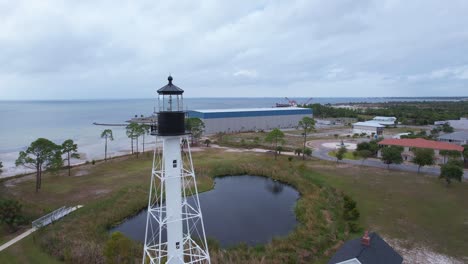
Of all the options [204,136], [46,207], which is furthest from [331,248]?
[204,136]

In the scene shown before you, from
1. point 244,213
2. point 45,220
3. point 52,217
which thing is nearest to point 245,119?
point 244,213

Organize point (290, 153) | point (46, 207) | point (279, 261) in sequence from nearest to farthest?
point (279, 261) → point (46, 207) → point (290, 153)

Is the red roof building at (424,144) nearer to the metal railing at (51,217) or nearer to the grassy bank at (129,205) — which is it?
the grassy bank at (129,205)

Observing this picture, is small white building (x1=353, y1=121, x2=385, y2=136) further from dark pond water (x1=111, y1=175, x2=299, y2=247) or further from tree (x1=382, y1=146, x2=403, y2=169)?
dark pond water (x1=111, y1=175, x2=299, y2=247)

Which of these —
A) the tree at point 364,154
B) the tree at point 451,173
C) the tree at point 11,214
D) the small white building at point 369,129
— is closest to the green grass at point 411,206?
the tree at point 451,173

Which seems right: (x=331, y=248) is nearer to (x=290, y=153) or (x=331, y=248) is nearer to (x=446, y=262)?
(x=446, y=262)

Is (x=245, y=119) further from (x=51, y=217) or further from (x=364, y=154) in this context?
(x=51, y=217)
